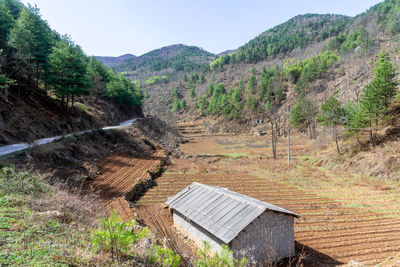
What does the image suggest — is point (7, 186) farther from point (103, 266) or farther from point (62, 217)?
point (103, 266)

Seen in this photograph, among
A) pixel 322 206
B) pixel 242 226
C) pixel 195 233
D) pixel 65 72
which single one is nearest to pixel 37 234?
pixel 242 226

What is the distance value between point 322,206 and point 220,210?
11.5m

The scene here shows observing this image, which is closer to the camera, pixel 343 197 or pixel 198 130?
pixel 343 197

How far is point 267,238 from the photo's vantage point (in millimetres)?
9898

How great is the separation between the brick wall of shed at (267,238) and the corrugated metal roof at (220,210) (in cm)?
41

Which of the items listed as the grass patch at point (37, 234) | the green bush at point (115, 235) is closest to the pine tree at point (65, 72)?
the grass patch at point (37, 234)

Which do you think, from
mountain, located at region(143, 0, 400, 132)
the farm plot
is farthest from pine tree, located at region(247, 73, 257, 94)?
the farm plot

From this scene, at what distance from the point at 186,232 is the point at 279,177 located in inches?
729

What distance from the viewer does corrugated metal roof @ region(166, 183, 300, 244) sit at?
9344 mm

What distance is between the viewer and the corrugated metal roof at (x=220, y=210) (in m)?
9.34

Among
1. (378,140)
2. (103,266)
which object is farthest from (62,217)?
(378,140)

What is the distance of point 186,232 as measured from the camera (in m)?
11.9

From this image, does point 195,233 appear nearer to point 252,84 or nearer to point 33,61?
point 33,61

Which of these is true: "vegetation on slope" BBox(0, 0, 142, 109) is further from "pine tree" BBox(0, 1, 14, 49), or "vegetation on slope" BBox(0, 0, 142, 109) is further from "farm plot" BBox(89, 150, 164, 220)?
"farm plot" BBox(89, 150, 164, 220)
